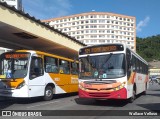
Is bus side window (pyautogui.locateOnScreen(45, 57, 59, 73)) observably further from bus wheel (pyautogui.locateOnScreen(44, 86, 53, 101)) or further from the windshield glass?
the windshield glass

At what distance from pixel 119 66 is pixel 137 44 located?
13034 cm

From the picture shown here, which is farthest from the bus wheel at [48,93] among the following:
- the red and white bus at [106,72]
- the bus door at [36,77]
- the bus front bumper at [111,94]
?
the bus front bumper at [111,94]

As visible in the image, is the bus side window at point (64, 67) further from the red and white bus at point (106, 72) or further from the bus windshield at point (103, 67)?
the bus windshield at point (103, 67)

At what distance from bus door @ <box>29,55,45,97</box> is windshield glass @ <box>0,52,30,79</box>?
37cm

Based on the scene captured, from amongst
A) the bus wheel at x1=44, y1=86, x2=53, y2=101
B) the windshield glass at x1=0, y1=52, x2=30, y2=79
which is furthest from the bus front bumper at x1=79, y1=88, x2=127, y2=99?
the bus wheel at x1=44, y1=86, x2=53, y2=101

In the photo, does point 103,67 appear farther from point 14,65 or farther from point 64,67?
point 64,67

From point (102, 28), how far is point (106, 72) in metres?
124

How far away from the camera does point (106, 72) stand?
12.6 metres

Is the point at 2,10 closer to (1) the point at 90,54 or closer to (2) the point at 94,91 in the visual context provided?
(1) the point at 90,54

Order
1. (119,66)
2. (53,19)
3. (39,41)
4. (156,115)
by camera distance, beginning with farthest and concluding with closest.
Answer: (53,19) → (39,41) → (119,66) → (156,115)

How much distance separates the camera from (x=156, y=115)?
Result: 32.3 ft

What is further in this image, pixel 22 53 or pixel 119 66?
pixel 22 53

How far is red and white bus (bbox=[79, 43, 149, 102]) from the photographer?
40.4 feet

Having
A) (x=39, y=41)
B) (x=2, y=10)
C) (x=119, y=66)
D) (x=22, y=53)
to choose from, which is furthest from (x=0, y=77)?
(x=39, y=41)
